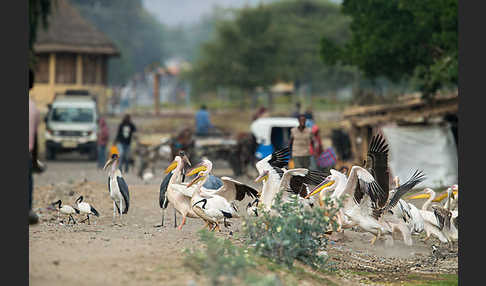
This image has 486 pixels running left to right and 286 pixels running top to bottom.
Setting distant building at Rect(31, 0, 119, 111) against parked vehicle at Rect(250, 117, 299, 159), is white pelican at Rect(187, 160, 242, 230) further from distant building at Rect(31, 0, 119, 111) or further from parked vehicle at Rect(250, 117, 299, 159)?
distant building at Rect(31, 0, 119, 111)

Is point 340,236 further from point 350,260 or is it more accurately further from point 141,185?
point 141,185

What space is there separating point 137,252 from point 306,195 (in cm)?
406

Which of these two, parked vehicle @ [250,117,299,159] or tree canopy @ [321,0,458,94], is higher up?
tree canopy @ [321,0,458,94]

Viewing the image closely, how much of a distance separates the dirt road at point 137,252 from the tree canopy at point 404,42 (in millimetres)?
7356

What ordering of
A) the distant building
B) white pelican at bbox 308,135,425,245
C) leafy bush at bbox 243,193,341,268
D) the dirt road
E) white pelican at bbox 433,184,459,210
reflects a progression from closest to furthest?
the dirt road
leafy bush at bbox 243,193,341,268
white pelican at bbox 308,135,425,245
white pelican at bbox 433,184,459,210
the distant building

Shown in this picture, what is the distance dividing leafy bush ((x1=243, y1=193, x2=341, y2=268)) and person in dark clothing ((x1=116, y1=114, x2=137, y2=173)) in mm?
12940

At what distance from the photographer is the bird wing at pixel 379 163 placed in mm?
13070

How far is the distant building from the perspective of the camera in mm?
46969

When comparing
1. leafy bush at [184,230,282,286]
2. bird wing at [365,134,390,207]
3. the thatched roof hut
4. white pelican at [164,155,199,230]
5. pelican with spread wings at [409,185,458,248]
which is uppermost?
the thatched roof hut

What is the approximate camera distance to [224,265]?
336 inches

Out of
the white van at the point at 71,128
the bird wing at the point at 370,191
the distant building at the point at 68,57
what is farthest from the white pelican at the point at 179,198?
the distant building at the point at 68,57

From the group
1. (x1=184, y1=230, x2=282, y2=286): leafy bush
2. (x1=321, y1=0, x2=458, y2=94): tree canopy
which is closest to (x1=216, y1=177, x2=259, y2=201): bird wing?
(x1=184, y1=230, x2=282, y2=286): leafy bush

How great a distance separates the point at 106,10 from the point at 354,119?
230 feet

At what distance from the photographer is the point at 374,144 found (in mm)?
13289
